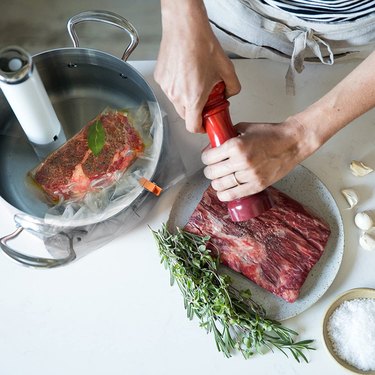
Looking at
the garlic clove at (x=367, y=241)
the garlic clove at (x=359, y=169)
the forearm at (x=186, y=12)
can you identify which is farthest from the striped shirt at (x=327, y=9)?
the garlic clove at (x=367, y=241)

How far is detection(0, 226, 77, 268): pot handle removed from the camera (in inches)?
33.5

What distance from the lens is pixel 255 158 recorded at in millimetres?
808

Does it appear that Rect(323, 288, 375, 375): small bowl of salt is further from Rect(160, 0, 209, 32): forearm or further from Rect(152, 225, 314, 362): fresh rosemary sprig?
Rect(160, 0, 209, 32): forearm

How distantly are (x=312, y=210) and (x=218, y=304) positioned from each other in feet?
0.77

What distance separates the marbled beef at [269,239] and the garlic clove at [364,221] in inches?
2.7

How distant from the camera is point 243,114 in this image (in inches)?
39.5

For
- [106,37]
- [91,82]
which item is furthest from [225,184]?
[106,37]

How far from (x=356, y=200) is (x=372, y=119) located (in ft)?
0.54

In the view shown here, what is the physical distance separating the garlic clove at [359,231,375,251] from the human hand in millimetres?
196

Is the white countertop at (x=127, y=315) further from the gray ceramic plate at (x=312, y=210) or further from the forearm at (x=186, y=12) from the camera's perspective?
the forearm at (x=186, y=12)

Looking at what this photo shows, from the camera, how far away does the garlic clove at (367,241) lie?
0.92 m

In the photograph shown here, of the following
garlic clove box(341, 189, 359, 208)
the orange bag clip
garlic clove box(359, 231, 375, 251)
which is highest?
the orange bag clip

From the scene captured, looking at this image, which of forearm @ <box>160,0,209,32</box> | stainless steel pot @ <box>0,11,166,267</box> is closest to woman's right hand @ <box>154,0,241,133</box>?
forearm @ <box>160,0,209,32</box>

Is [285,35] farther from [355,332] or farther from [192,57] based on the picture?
[355,332]
